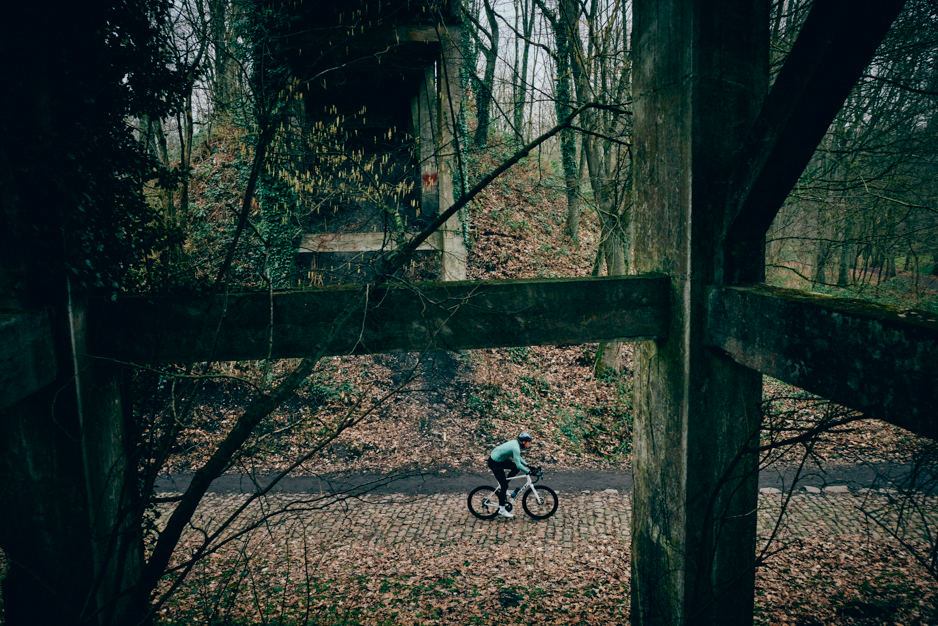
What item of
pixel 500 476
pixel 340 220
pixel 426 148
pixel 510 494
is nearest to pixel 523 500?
pixel 510 494

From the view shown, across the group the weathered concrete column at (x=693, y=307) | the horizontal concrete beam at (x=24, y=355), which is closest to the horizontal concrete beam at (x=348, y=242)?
the weathered concrete column at (x=693, y=307)

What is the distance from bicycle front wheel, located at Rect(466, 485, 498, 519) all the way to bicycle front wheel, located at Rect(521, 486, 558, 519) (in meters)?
0.57

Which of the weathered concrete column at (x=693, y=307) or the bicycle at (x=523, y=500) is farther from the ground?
the weathered concrete column at (x=693, y=307)

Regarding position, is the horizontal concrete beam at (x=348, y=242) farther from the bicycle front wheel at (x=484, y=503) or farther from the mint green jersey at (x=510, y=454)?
the bicycle front wheel at (x=484, y=503)

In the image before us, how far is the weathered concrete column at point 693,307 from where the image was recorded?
312 centimetres

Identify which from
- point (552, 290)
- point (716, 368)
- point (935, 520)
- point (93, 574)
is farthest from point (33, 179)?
point (935, 520)

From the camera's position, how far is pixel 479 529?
877 cm

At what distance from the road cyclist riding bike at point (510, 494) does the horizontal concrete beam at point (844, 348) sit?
6209 mm

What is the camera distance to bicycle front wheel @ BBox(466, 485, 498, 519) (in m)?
8.98

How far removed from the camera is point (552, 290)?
338 centimetres

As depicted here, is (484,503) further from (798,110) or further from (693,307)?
(798,110)

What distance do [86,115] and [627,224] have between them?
10.6m

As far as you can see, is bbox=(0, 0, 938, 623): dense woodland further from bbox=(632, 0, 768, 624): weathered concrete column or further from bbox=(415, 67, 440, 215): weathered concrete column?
bbox=(415, 67, 440, 215): weathered concrete column

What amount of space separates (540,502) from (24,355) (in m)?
8.26
